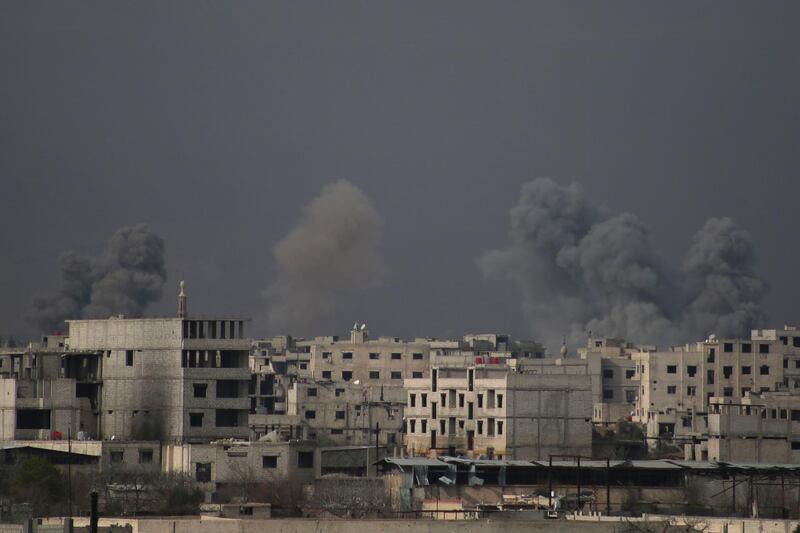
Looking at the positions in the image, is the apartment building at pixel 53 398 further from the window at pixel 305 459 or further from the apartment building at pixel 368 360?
the apartment building at pixel 368 360

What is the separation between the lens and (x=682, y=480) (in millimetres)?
71625

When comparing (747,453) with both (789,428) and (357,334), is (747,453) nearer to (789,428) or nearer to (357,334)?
(789,428)

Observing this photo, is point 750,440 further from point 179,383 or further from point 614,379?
point 614,379

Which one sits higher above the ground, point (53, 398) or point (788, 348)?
point (788, 348)

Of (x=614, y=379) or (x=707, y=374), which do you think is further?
(x=614, y=379)

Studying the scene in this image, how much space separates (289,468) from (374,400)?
35886 mm

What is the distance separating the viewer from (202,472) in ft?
249

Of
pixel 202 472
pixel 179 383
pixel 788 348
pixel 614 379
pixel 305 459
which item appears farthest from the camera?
pixel 614 379

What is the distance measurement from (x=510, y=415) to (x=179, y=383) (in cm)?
1342

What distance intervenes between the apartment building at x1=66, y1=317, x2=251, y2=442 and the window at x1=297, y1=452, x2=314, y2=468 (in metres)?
8.00

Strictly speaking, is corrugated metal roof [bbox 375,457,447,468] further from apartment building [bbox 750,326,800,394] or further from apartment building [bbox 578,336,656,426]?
apartment building [bbox 578,336,656,426]

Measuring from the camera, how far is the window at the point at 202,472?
7531cm

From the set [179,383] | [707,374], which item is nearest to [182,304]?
[179,383]

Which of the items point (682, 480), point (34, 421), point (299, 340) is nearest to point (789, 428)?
point (682, 480)
